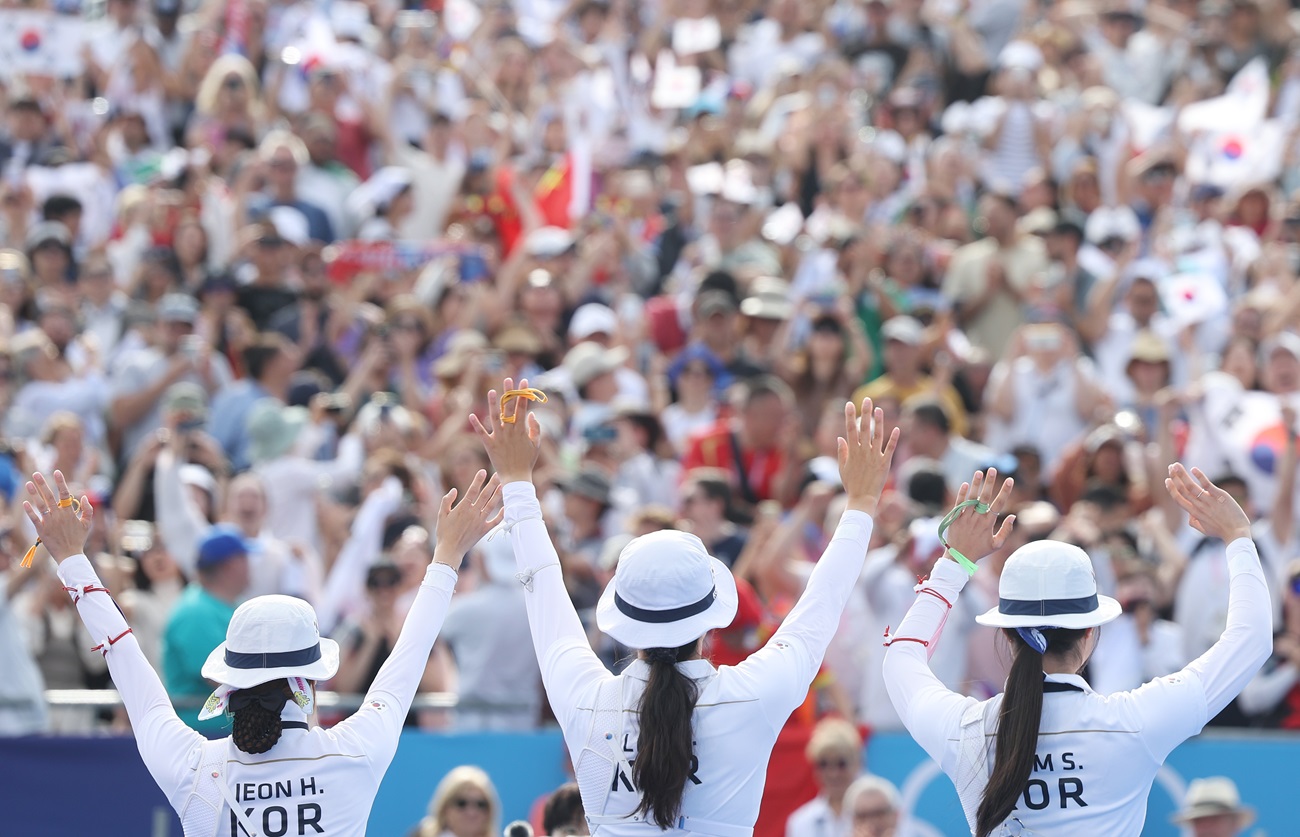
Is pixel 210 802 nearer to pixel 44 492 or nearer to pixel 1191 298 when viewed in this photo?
pixel 44 492

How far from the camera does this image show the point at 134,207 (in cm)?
1345

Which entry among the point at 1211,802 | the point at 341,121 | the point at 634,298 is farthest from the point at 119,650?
the point at 341,121

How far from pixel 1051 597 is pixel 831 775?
12.9ft

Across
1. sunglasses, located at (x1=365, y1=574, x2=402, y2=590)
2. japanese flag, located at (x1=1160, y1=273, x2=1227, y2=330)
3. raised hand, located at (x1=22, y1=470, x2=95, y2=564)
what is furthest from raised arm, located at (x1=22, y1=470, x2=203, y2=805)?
japanese flag, located at (x1=1160, y1=273, x2=1227, y2=330)

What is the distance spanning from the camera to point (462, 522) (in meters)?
5.00

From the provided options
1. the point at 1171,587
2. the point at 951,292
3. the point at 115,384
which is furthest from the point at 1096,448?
the point at 115,384

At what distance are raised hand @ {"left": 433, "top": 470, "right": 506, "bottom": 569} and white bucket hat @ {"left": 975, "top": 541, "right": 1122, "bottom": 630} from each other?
1299mm

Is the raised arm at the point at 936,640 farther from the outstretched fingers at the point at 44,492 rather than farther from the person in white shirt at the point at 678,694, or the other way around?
the outstretched fingers at the point at 44,492

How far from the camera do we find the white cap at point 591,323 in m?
12.1

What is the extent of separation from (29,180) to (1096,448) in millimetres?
7954

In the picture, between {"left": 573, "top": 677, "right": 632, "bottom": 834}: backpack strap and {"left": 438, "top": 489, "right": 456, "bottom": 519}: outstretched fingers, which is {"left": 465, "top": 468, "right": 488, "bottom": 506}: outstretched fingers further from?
{"left": 573, "top": 677, "right": 632, "bottom": 834}: backpack strap

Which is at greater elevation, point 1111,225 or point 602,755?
point 1111,225

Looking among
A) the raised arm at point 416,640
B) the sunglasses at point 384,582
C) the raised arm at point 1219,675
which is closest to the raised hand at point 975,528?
the raised arm at point 1219,675

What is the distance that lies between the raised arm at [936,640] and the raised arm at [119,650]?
1706mm
